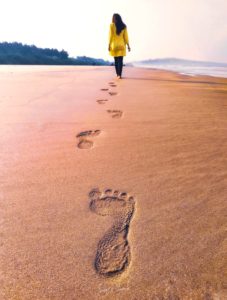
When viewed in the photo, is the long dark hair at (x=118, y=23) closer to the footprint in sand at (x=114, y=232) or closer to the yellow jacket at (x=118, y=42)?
the yellow jacket at (x=118, y=42)

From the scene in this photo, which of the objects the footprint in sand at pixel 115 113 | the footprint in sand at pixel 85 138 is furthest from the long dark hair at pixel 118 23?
the footprint in sand at pixel 85 138

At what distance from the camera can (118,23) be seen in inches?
220

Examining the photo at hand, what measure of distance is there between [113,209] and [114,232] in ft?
0.51

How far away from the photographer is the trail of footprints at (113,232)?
0.89 m

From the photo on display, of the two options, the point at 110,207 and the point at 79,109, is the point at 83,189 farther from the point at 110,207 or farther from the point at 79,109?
the point at 79,109

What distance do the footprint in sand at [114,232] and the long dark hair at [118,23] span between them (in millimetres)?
5029

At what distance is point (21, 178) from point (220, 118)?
1.69 meters

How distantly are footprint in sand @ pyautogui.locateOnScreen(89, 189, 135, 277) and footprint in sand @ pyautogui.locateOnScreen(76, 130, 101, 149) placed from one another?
1.91 ft

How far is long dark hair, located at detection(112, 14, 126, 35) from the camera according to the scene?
5.51m

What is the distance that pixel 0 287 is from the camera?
31.3 inches

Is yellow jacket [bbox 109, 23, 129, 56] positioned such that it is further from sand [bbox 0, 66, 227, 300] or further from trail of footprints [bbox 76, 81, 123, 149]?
sand [bbox 0, 66, 227, 300]

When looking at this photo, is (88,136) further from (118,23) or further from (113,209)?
(118,23)

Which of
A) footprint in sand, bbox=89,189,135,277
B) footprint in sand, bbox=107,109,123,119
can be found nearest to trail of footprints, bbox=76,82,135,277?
footprint in sand, bbox=89,189,135,277

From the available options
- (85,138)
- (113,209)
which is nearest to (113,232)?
(113,209)
